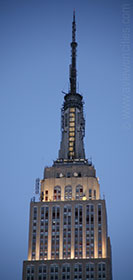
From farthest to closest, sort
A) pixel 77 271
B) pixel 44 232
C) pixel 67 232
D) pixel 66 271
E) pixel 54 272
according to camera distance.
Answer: pixel 44 232
pixel 67 232
pixel 54 272
pixel 66 271
pixel 77 271

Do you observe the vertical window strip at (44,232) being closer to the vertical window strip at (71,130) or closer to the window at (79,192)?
the window at (79,192)

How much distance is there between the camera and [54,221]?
157 metres

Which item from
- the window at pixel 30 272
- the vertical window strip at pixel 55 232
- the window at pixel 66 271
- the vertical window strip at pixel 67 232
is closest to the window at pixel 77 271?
the window at pixel 66 271

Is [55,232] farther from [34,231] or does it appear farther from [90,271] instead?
[90,271]

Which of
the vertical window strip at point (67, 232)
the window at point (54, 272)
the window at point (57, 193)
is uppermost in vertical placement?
the window at point (57, 193)

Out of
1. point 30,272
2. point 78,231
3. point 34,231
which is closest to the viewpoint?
point 30,272

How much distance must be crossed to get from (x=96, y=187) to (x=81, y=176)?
7.30 m

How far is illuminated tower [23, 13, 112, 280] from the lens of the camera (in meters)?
146

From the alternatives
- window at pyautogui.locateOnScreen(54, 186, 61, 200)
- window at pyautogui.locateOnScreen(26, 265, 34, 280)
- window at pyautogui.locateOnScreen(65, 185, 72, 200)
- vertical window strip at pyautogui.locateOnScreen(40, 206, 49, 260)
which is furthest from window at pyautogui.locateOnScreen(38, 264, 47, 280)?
window at pyautogui.locateOnScreen(65, 185, 72, 200)

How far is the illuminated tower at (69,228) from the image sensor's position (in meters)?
146

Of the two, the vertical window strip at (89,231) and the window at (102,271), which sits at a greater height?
the vertical window strip at (89,231)

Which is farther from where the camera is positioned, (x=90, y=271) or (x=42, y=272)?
(x=42, y=272)

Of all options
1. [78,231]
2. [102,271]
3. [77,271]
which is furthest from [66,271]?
[78,231]

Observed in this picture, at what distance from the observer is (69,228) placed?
510 ft
